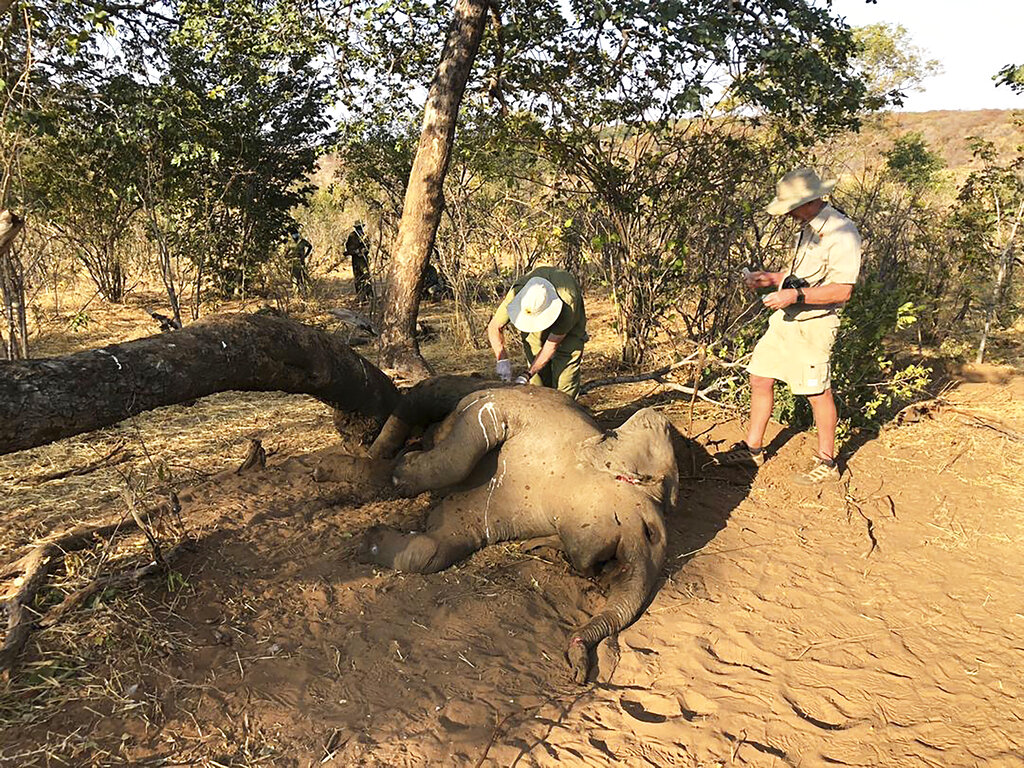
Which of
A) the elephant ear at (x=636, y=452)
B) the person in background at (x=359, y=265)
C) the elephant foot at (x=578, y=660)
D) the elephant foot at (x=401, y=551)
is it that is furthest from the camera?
the person in background at (x=359, y=265)

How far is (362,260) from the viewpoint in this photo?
1106cm

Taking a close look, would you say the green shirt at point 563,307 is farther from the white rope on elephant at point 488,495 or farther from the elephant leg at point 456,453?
the white rope on elephant at point 488,495

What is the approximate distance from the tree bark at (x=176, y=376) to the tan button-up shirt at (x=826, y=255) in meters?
2.87

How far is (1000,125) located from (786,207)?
48134mm

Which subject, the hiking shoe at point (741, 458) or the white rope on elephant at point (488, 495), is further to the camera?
the hiking shoe at point (741, 458)

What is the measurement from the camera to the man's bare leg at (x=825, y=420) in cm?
432

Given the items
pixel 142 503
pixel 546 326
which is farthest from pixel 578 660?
pixel 142 503

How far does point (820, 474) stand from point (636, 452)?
1690 millimetres

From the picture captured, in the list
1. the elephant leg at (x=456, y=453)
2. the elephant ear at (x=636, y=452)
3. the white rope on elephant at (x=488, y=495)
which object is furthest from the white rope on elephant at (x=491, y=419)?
the elephant ear at (x=636, y=452)

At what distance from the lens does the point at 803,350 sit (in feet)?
13.8

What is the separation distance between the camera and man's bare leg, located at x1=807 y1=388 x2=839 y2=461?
14.2 ft

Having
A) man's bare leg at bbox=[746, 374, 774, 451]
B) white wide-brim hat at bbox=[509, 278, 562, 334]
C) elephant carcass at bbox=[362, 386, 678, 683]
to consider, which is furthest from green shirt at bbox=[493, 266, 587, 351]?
man's bare leg at bbox=[746, 374, 774, 451]

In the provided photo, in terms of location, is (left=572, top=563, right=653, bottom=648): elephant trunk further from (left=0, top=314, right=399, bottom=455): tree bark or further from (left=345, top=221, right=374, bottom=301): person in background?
(left=345, top=221, right=374, bottom=301): person in background

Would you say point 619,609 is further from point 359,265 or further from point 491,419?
point 359,265
